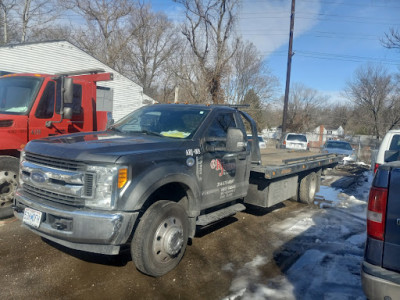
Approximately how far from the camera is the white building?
13.5 meters

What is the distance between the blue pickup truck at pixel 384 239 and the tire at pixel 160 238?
1.97m

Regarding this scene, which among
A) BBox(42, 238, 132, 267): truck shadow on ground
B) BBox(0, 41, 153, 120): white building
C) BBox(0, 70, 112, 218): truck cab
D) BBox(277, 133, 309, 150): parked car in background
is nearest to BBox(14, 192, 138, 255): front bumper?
BBox(42, 238, 132, 267): truck shadow on ground

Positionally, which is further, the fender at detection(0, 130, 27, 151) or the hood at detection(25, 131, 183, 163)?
the fender at detection(0, 130, 27, 151)

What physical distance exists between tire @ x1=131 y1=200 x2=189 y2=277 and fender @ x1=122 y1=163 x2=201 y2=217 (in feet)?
0.78

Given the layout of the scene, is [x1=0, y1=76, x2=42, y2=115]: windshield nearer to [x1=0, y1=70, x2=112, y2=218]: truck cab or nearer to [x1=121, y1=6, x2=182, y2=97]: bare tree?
[x1=0, y1=70, x2=112, y2=218]: truck cab

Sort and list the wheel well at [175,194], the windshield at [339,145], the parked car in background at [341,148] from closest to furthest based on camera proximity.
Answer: the wheel well at [175,194]
the parked car in background at [341,148]
the windshield at [339,145]

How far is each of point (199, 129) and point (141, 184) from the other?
1.38 m

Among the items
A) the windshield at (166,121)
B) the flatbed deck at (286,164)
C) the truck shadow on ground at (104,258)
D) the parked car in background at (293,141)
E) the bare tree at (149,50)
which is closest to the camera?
the truck shadow on ground at (104,258)

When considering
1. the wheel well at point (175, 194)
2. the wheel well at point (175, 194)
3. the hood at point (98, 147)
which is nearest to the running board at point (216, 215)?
the wheel well at point (175, 194)

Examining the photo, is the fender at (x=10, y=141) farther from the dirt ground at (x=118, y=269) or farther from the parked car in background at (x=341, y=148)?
the parked car in background at (x=341, y=148)

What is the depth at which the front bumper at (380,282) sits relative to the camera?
236 cm

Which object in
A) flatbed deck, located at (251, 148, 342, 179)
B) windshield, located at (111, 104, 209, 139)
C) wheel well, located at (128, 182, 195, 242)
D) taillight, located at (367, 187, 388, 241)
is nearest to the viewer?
taillight, located at (367, 187, 388, 241)

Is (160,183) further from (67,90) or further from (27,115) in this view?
(27,115)

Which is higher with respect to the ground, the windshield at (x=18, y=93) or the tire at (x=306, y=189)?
the windshield at (x=18, y=93)
